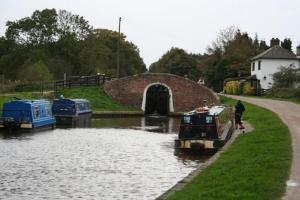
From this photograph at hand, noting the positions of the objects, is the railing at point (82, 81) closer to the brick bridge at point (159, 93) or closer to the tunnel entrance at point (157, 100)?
the brick bridge at point (159, 93)

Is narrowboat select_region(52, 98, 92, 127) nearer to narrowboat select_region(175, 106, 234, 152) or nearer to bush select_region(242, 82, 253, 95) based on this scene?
narrowboat select_region(175, 106, 234, 152)

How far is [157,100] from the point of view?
50.1m

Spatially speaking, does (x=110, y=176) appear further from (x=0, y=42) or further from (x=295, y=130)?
(x=0, y=42)

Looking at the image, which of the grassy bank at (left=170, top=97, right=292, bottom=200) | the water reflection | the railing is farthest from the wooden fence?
the grassy bank at (left=170, top=97, right=292, bottom=200)

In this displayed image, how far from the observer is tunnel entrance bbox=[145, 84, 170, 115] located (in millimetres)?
49625

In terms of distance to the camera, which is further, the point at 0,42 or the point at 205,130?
the point at 0,42

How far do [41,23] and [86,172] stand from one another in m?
53.4

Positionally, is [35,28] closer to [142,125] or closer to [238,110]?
[142,125]

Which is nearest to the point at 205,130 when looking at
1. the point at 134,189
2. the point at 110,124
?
the point at 134,189

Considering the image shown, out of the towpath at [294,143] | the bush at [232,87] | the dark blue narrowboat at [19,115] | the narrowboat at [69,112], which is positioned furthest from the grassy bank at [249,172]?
the bush at [232,87]

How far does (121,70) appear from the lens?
8350 cm

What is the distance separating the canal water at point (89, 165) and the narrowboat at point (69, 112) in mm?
6128

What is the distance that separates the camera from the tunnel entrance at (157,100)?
49625mm

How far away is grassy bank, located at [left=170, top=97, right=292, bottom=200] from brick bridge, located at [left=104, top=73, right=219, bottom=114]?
86.7 ft
